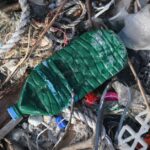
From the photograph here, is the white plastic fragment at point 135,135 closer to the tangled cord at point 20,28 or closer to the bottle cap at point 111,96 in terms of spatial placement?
the bottle cap at point 111,96

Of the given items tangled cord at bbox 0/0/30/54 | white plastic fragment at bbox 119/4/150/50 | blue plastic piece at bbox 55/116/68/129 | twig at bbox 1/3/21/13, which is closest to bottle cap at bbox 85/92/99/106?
blue plastic piece at bbox 55/116/68/129

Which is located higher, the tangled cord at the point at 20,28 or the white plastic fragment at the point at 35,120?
the tangled cord at the point at 20,28

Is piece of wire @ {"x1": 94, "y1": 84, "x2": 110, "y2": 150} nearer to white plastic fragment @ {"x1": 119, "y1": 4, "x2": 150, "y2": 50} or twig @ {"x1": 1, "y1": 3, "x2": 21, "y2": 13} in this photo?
white plastic fragment @ {"x1": 119, "y1": 4, "x2": 150, "y2": 50}

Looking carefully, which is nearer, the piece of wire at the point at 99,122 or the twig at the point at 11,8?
the piece of wire at the point at 99,122

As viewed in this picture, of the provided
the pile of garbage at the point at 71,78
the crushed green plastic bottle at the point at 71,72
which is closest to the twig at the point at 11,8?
the pile of garbage at the point at 71,78

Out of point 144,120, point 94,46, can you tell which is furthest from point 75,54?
point 144,120

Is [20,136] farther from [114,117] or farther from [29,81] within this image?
[114,117]

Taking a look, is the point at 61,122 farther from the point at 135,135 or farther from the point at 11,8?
the point at 11,8

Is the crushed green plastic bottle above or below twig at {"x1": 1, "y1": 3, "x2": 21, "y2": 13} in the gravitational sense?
below
